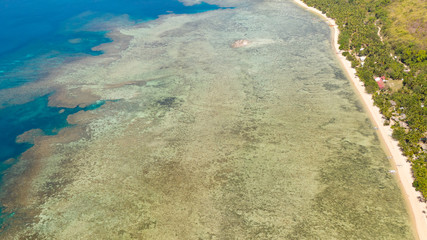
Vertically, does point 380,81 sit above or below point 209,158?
above

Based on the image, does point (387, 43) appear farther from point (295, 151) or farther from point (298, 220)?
point (298, 220)

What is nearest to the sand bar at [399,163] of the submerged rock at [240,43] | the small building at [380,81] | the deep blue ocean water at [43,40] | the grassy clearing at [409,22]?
the small building at [380,81]

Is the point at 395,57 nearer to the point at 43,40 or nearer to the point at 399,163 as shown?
the point at 399,163

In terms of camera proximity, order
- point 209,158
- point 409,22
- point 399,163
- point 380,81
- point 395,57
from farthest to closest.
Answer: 1. point 409,22
2. point 395,57
3. point 380,81
4. point 209,158
5. point 399,163

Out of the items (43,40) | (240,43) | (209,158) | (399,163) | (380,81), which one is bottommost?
(209,158)

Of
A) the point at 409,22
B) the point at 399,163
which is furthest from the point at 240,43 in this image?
the point at 399,163

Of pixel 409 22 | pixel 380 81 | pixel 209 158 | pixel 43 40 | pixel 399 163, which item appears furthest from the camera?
pixel 43 40

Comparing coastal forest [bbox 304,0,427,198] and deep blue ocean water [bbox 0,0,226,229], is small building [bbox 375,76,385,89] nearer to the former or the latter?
coastal forest [bbox 304,0,427,198]
